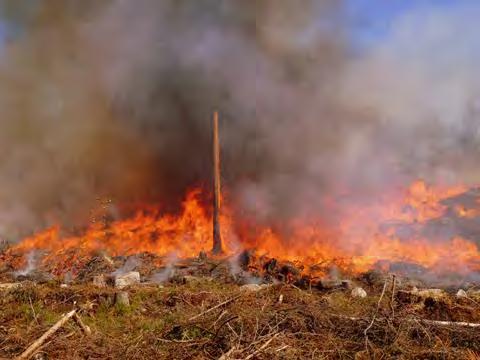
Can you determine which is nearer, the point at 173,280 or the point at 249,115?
the point at 173,280

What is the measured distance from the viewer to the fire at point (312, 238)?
13438 millimetres

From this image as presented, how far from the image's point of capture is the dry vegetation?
18.8 ft

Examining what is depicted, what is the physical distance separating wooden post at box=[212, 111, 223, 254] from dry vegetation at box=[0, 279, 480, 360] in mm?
6556

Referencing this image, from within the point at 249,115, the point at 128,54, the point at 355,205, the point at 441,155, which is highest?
the point at 128,54

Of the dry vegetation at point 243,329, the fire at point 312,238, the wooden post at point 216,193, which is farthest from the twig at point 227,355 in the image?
the wooden post at point 216,193

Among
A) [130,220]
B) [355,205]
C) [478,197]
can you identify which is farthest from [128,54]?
[478,197]

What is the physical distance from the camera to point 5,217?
1789 centimetres

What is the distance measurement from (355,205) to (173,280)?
6.91 metres

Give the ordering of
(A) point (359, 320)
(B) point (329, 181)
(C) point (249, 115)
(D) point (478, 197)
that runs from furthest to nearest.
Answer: (C) point (249, 115), (B) point (329, 181), (D) point (478, 197), (A) point (359, 320)

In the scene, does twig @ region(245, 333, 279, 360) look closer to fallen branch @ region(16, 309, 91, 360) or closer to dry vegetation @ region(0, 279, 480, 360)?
dry vegetation @ region(0, 279, 480, 360)

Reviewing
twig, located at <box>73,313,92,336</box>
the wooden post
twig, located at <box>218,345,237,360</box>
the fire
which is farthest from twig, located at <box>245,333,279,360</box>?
the wooden post

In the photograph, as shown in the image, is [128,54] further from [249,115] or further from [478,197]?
[478,197]

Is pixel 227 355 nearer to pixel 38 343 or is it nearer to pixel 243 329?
pixel 243 329

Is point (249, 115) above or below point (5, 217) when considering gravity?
above
